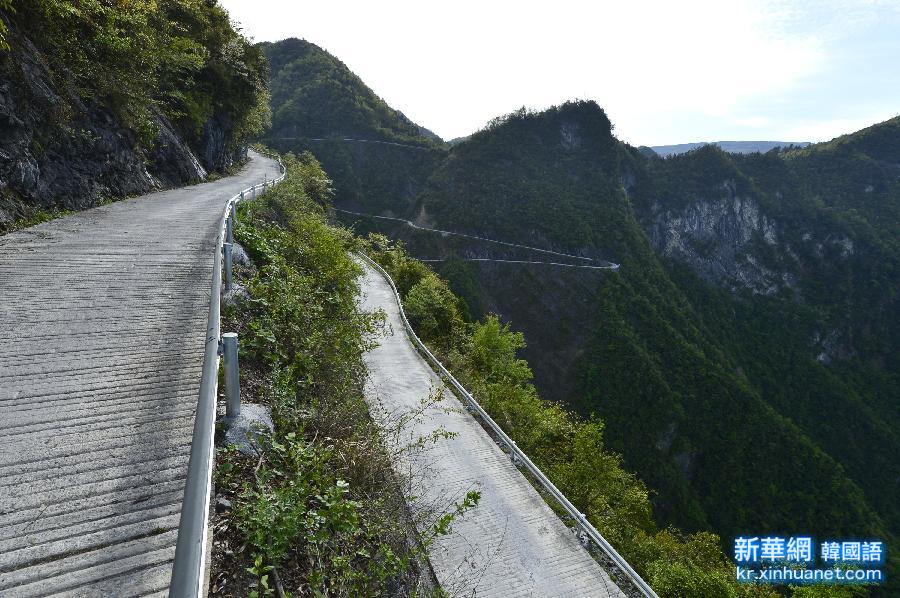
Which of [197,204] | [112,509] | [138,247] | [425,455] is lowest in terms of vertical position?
[425,455]

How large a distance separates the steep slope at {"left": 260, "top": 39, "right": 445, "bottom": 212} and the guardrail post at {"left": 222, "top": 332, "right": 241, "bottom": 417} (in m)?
72.2

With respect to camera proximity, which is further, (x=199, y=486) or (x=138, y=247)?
(x=138, y=247)

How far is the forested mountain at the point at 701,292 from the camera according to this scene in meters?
44.8

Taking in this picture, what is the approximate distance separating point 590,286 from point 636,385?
16.8m

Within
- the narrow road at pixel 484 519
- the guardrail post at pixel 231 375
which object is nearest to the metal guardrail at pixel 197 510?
the guardrail post at pixel 231 375

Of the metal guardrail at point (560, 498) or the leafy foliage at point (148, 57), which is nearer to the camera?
the metal guardrail at point (560, 498)

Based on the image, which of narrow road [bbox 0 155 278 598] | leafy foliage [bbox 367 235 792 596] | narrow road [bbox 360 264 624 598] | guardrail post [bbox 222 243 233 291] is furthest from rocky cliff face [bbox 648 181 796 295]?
narrow road [bbox 0 155 278 598]

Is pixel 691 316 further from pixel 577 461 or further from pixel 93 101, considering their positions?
pixel 93 101

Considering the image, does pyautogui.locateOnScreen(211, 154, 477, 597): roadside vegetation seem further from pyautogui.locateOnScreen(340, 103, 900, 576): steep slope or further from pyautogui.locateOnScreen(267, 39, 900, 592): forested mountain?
pyautogui.locateOnScreen(340, 103, 900, 576): steep slope

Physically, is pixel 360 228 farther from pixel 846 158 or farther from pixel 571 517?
pixel 846 158

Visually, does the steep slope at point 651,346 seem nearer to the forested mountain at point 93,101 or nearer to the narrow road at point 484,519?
the narrow road at point 484,519

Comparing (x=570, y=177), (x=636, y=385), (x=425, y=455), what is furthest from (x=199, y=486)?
(x=570, y=177)

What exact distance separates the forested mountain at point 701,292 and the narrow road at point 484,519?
3740cm

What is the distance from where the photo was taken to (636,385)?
159ft
